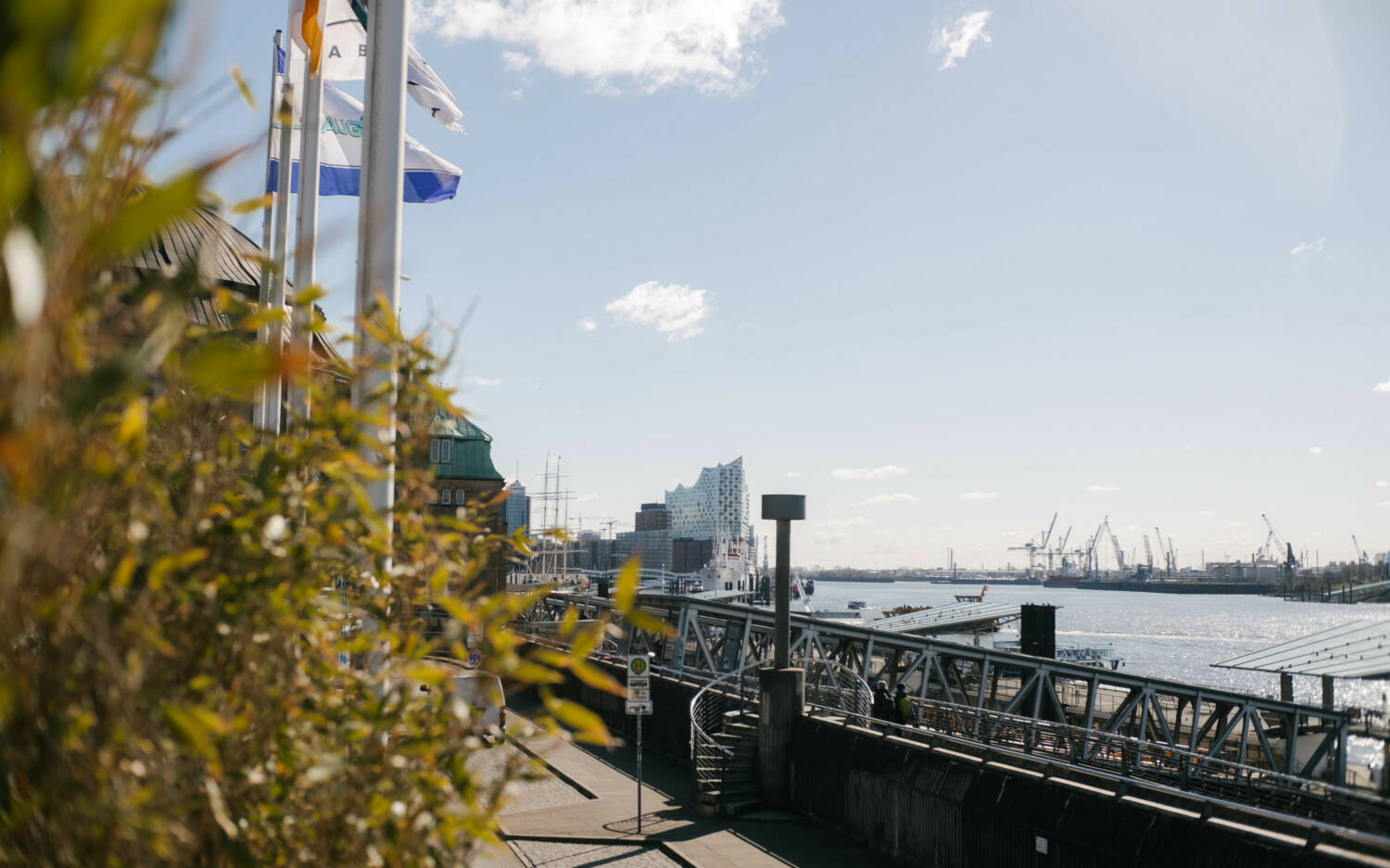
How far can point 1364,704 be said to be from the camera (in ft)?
21.6

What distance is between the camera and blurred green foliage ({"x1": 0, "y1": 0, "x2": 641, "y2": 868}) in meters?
1.36

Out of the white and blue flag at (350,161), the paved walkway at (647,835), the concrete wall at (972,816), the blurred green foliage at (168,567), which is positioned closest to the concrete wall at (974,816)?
the concrete wall at (972,816)

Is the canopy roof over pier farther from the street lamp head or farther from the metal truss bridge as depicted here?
the street lamp head

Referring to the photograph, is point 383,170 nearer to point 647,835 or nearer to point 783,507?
point 647,835

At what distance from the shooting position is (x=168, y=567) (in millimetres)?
2023

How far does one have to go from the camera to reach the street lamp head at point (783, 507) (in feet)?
67.1

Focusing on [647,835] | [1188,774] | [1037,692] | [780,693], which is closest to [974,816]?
[647,835]

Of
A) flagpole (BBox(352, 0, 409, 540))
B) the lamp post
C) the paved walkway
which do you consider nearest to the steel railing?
the lamp post

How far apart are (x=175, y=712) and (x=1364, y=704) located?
23.9 ft

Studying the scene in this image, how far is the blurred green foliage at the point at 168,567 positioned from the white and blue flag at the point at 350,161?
12.6m

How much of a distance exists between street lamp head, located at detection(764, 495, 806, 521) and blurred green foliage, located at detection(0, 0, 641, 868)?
675 inches

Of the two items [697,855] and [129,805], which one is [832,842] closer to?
[697,855]

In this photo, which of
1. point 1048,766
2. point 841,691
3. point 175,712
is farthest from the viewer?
point 841,691

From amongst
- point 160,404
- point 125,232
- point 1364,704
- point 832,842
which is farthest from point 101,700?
point 832,842
